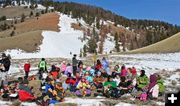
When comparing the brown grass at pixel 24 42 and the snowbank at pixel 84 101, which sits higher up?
the brown grass at pixel 24 42

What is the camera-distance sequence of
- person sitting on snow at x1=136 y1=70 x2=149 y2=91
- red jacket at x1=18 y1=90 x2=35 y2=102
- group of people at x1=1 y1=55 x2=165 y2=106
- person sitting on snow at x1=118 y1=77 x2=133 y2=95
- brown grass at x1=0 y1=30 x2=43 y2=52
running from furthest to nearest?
brown grass at x1=0 y1=30 x2=43 y2=52, person sitting on snow at x1=136 y1=70 x2=149 y2=91, person sitting on snow at x1=118 y1=77 x2=133 y2=95, group of people at x1=1 y1=55 x2=165 y2=106, red jacket at x1=18 y1=90 x2=35 y2=102

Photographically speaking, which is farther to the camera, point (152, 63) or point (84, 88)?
point (152, 63)

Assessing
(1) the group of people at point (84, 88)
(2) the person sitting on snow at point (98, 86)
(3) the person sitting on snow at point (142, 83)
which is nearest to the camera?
(1) the group of people at point (84, 88)

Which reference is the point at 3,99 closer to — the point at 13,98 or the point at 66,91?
the point at 13,98

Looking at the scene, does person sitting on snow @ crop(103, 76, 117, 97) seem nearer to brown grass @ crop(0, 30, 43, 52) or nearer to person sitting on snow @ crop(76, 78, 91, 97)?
person sitting on snow @ crop(76, 78, 91, 97)

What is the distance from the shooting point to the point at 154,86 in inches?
1035

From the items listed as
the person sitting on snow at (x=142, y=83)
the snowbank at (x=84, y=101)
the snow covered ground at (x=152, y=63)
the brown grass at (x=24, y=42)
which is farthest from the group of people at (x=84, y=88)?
the brown grass at (x=24, y=42)

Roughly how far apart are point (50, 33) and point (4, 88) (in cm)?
15758

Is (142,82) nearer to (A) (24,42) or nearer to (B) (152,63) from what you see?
(B) (152,63)

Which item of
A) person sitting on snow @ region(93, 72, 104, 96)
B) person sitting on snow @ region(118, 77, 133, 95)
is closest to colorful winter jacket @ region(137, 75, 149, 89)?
person sitting on snow @ region(118, 77, 133, 95)

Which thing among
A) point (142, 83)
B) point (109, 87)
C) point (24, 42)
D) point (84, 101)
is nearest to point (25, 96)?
point (84, 101)

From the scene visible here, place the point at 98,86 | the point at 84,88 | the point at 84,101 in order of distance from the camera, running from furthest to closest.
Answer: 1. the point at 98,86
2. the point at 84,88
3. the point at 84,101

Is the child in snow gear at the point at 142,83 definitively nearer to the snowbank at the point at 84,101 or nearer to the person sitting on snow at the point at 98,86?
the person sitting on snow at the point at 98,86

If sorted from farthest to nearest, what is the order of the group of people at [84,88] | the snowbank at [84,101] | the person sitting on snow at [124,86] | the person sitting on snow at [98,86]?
1. the person sitting on snow at [98,86]
2. the person sitting on snow at [124,86]
3. the group of people at [84,88]
4. the snowbank at [84,101]
